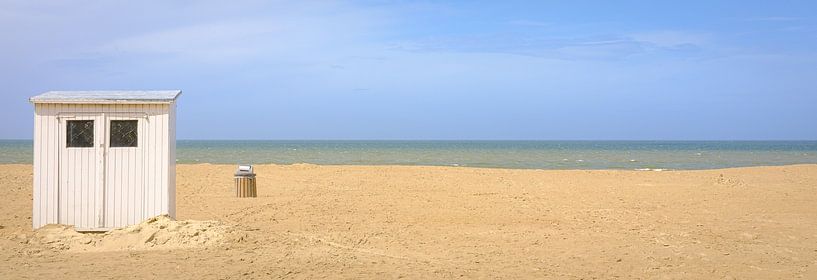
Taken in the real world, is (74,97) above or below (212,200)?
above

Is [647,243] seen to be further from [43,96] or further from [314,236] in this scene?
[43,96]

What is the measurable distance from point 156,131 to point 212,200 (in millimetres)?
6064

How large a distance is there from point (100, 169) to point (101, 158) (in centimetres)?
15

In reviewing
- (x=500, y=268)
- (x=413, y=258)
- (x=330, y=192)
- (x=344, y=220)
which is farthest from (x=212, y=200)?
(x=500, y=268)

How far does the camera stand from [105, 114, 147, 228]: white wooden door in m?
10.0

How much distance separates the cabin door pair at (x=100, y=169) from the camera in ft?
32.8

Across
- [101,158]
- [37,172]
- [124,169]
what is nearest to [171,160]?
[124,169]

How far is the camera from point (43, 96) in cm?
997

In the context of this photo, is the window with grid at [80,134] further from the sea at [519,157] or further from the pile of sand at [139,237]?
the sea at [519,157]

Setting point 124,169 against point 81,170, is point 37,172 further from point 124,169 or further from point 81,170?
point 124,169

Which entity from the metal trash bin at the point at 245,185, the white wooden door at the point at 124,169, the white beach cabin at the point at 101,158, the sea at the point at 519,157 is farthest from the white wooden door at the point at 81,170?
the sea at the point at 519,157

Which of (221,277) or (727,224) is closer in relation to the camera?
(221,277)

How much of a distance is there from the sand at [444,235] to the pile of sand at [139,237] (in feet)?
0.08

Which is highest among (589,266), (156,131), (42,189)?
(156,131)
